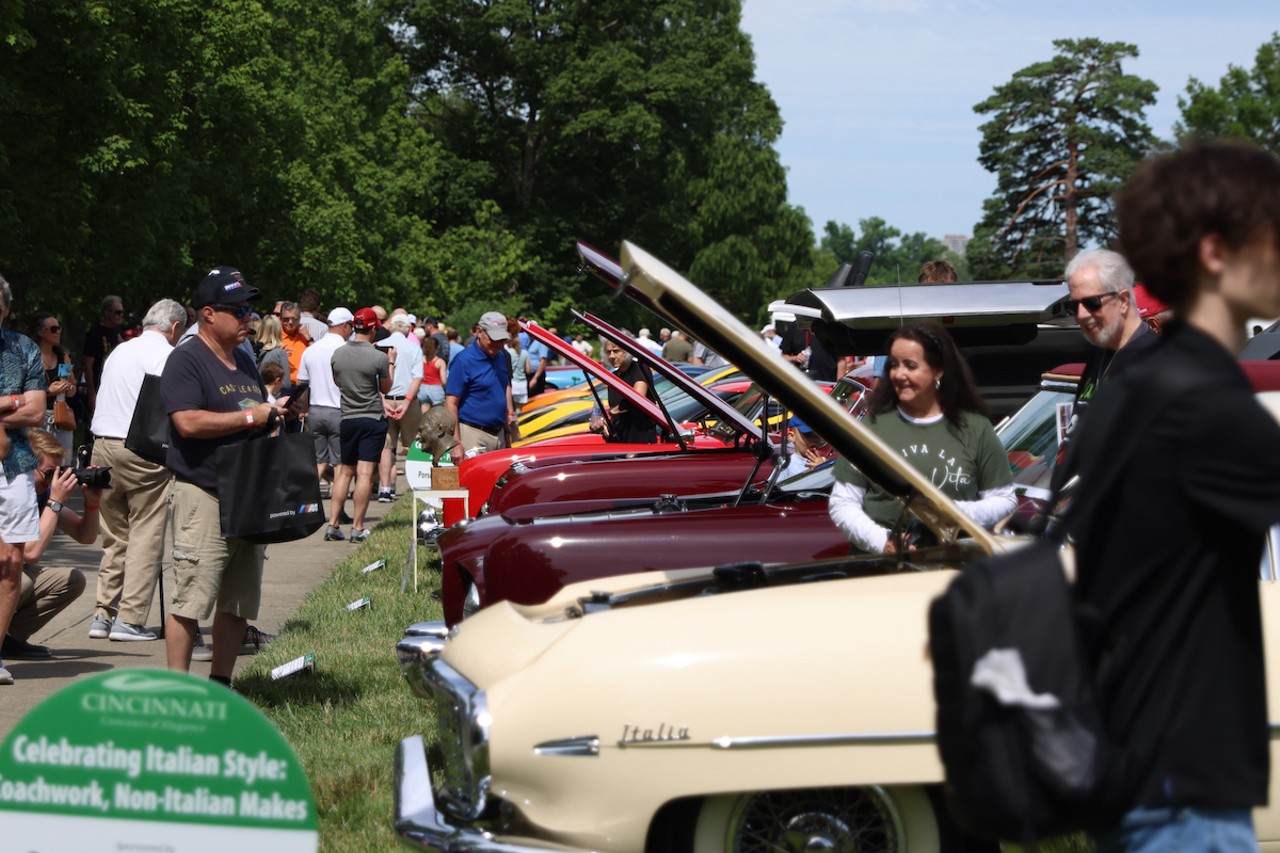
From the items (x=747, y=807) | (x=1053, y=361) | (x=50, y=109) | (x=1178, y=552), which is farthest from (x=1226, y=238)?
(x=50, y=109)

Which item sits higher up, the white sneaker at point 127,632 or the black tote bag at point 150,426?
the black tote bag at point 150,426

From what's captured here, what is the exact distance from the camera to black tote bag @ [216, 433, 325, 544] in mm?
6754

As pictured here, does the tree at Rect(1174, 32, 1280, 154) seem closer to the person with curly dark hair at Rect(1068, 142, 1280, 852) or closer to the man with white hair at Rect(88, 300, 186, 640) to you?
the man with white hair at Rect(88, 300, 186, 640)

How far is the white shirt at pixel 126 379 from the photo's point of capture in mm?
9383

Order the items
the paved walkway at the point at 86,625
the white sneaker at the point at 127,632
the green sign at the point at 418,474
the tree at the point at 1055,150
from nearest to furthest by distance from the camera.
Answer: the paved walkway at the point at 86,625, the white sneaker at the point at 127,632, the green sign at the point at 418,474, the tree at the point at 1055,150

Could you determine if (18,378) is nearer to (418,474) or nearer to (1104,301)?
(418,474)

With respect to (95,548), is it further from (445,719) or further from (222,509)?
(445,719)

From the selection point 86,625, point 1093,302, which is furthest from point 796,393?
point 86,625

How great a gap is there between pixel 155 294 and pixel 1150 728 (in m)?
32.9

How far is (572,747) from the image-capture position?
3.84 metres

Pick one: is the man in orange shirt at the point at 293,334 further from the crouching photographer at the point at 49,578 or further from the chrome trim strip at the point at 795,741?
the chrome trim strip at the point at 795,741

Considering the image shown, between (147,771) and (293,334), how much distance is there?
14.0 meters

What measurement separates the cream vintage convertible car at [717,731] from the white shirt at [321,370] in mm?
10237

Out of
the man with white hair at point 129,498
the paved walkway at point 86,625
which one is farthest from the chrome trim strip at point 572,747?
the man with white hair at point 129,498
